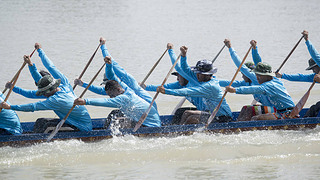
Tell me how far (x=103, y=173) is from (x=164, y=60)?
1546 cm

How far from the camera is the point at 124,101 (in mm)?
10320

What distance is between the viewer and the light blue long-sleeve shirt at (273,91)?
11.0 m

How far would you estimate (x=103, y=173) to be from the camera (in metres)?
9.23

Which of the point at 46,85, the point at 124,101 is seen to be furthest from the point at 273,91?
the point at 46,85

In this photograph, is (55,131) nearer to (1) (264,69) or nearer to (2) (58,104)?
(2) (58,104)

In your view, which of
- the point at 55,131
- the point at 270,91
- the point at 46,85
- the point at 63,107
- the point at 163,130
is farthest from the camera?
the point at 270,91

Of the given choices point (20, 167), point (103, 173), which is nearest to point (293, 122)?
point (103, 173)

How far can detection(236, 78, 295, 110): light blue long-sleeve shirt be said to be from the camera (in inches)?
432

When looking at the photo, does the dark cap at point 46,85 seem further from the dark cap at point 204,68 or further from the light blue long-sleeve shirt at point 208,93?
the dark cap at point 204,68

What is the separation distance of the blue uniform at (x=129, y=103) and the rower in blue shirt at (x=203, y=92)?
492 mm

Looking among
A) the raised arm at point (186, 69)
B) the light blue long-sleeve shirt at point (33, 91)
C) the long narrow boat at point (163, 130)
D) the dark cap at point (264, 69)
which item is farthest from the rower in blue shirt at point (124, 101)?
the dark cap at point (264, 69)

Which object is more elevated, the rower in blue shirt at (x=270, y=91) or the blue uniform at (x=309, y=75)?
the blue uniform at (x=309, y=75)

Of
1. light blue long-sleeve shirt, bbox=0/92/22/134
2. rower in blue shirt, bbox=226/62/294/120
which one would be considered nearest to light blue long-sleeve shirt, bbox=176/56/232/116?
rower in blue shirt, bbox=226/62/294/120

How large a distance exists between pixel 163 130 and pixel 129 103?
948mm
